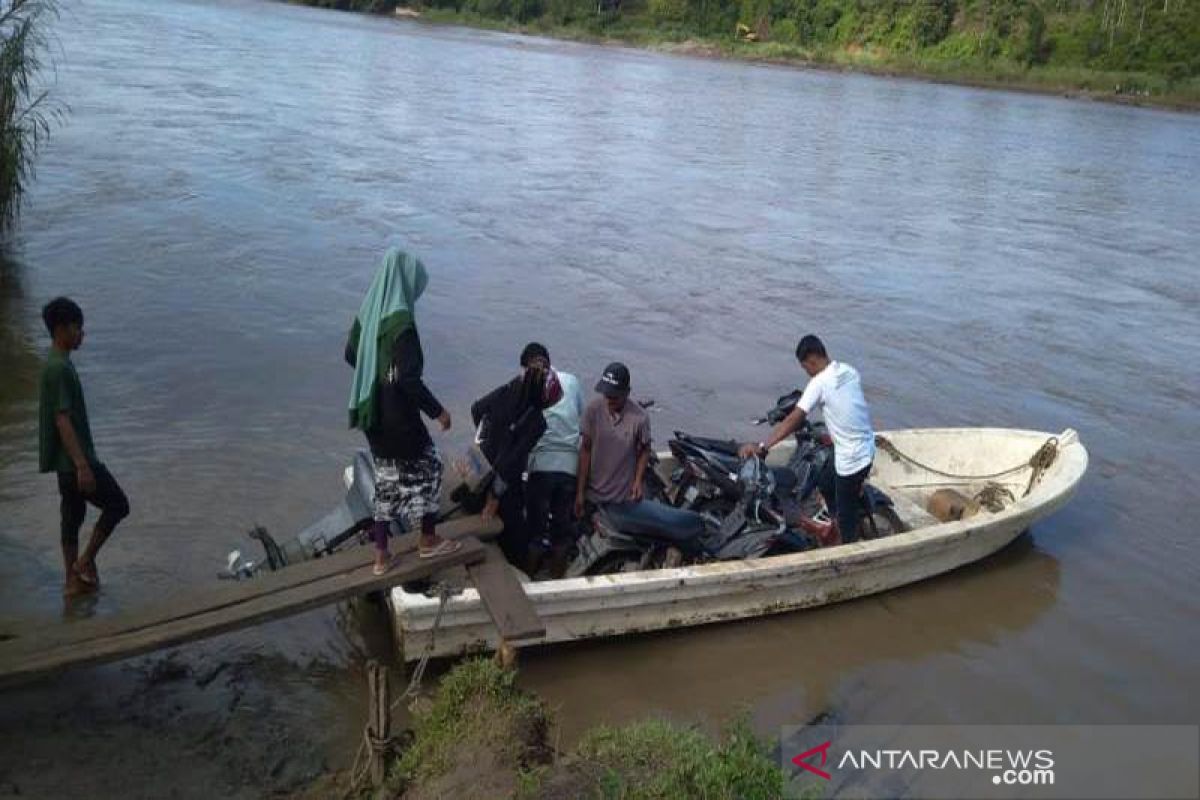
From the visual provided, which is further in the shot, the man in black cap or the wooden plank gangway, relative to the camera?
the man in black cap

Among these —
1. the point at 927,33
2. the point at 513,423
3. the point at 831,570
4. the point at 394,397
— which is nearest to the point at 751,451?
the point at 831,570

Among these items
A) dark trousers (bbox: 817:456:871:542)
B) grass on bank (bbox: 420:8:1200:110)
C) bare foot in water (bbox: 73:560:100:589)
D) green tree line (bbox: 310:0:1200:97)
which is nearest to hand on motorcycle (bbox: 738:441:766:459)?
dark trousers (bbox: 817:456:871:542)

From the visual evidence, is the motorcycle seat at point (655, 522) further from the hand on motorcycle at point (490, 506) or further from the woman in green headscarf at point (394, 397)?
the woman in green headscarf at point (394, 397)

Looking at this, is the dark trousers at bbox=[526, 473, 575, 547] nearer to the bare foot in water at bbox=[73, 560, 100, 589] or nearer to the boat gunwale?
the boat gunwale

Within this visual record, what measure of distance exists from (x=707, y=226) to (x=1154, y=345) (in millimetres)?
6764

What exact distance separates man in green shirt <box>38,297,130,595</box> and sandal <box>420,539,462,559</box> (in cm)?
156

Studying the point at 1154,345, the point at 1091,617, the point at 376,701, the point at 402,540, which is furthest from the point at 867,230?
the point at 376,701

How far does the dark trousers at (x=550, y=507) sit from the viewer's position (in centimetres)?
584

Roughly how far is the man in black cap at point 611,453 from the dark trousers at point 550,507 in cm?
8

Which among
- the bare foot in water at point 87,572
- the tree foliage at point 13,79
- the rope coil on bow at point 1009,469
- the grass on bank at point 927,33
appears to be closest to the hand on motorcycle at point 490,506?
the bare foot in water at point 87,572

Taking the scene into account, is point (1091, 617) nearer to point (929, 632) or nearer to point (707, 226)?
point (929, 632)

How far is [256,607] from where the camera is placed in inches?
185

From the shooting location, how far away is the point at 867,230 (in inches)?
723

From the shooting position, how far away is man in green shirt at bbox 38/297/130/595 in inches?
196
